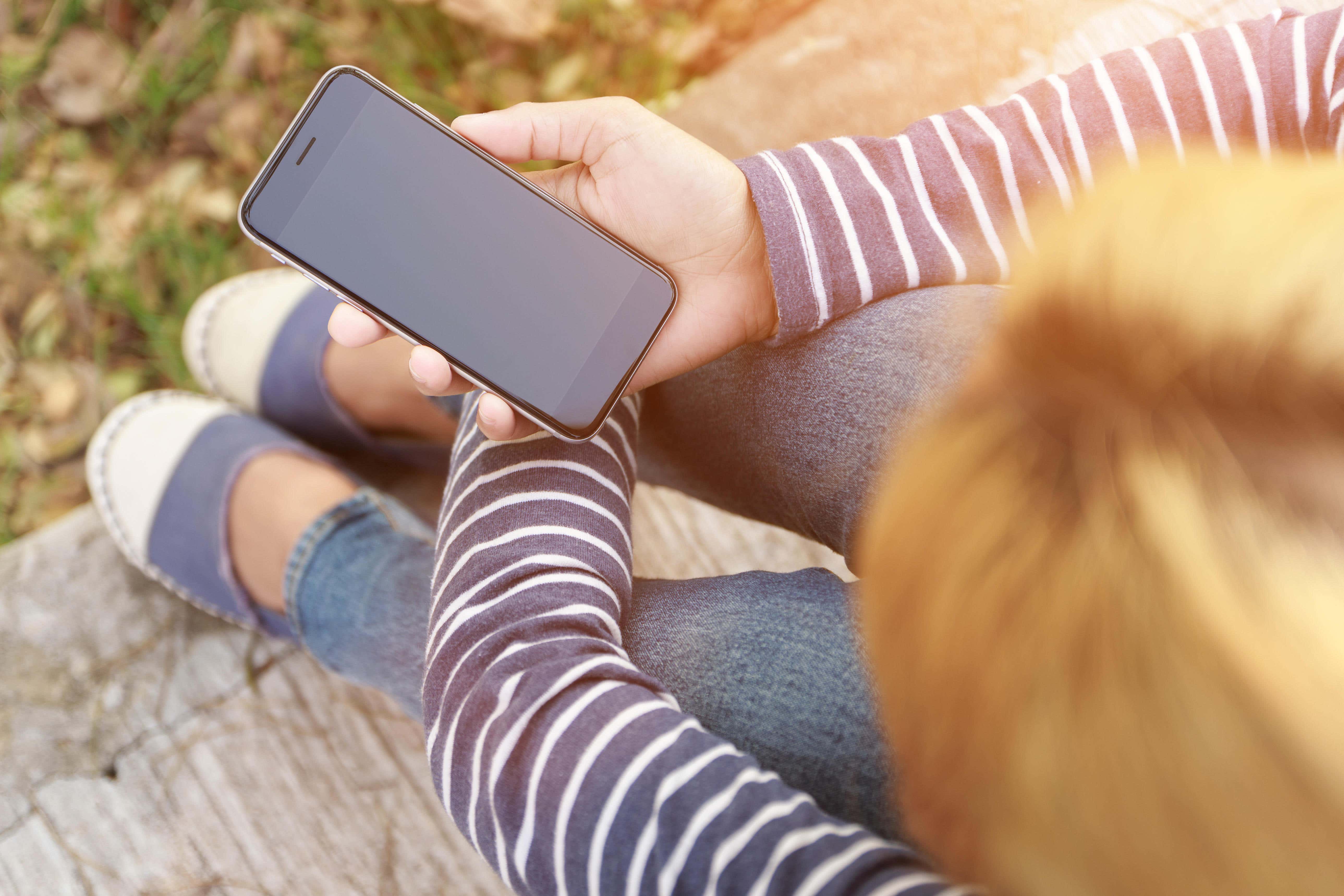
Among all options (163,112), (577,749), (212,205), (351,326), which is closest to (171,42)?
(163,112)

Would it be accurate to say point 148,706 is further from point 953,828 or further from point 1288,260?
point 1288,260

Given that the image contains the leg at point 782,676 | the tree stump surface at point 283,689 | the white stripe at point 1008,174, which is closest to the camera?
the leg at point 782,676

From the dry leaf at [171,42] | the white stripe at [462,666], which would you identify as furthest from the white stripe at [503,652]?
the dry leaf at [171,42]

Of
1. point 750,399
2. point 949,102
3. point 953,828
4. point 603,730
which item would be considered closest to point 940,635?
point 953,828

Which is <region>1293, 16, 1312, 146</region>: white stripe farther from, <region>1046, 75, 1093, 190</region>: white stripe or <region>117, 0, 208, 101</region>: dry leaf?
<region>117, 0, 208, 101</region>: dry leaf

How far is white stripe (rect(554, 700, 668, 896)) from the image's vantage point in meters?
0.42

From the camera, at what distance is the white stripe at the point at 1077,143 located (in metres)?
0.57

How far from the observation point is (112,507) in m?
0.83

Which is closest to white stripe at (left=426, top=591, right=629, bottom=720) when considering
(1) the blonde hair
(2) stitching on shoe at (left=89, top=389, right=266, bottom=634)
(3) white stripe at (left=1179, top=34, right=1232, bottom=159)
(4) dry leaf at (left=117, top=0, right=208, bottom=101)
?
(1) the blonde hair

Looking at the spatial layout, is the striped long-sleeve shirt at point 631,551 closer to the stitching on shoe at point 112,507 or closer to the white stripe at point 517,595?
the white stripe at point 517,595

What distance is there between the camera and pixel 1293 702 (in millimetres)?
229

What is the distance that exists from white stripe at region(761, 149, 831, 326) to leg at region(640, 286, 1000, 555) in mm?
32

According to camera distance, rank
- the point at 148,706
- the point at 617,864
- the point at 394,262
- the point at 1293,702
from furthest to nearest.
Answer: the point at 148,706 → the point at 394,262 → the point at 617,864 → the point at 1293,702

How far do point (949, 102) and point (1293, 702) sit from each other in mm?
826
